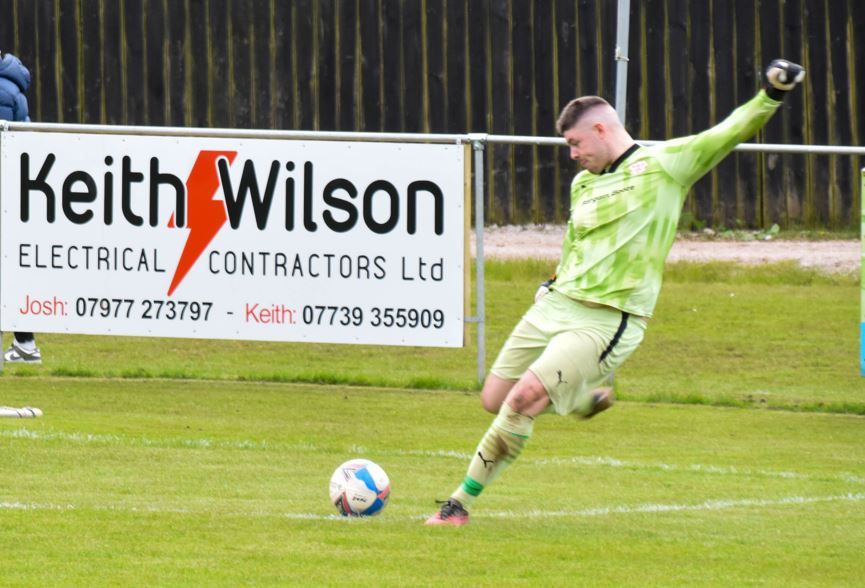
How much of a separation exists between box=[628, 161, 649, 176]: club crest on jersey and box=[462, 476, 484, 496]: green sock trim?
5.18 ft

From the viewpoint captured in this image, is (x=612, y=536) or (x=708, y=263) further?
(x=708, y=263)

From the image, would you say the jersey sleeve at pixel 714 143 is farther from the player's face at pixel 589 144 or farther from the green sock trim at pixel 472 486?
the green sock trim at pixel 472 486

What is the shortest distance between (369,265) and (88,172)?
229 centimetres

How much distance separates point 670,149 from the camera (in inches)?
352

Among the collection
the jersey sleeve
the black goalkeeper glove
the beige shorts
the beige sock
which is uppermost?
the black goalkeeper glove

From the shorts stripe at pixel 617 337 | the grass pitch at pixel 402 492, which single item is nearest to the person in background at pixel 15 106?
the grass pitch at pixel 402 492

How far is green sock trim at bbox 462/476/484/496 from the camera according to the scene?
902cm

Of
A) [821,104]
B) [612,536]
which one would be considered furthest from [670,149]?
[821,104]

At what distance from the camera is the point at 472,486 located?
9.02m

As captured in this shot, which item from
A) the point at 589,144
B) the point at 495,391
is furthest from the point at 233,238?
the point at 589,144

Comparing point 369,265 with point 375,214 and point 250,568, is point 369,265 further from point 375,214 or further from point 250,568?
point 250,568

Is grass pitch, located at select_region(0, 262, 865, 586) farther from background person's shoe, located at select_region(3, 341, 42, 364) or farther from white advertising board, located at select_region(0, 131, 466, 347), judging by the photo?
white advertising board, located at select_region(0, 131, 466, 347)

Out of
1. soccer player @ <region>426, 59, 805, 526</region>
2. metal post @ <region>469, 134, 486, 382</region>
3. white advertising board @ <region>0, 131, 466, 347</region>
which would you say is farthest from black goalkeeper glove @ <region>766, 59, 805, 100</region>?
metal post @ <region>469, 134, 486, 382</region>

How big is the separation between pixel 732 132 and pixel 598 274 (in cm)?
89
